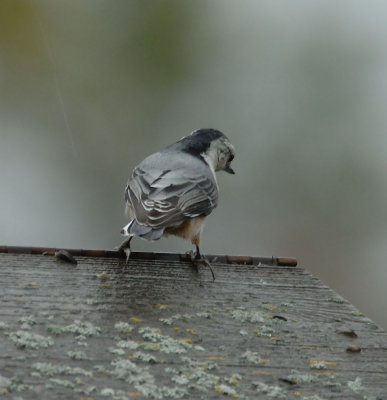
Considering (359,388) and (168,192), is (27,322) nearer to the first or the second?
(359,388)

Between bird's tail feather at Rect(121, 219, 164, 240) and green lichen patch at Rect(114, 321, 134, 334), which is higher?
green lichen patch at Rect(114, 321, 134, 334)

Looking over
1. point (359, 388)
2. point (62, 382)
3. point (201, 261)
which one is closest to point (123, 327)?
point (62, 382)

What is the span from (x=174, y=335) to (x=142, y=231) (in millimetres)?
1406

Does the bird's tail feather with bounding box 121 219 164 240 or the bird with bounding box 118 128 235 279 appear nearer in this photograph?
the bird's tail feather with bounding box 121 219 164 240

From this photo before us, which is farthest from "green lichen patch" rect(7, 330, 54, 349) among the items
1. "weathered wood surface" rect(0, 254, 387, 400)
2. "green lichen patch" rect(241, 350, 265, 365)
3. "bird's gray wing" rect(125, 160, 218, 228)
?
"bird's gray wing" rect(125, 160, 218, 228)

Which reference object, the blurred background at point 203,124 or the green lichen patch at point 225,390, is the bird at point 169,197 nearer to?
the green lichen patch at point 225,390

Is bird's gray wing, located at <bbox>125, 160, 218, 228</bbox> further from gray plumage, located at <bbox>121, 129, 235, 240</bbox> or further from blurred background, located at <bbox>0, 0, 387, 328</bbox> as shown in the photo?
blurred background, located at <bbox>0, 0, 387, 328</bbox>

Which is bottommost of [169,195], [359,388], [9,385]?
[359,388]

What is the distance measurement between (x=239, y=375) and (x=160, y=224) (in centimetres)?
175

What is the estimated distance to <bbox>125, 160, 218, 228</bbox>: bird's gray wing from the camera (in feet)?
13.6

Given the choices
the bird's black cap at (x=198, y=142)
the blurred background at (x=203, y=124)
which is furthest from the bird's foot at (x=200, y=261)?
the blurred background at (x=203, y=124)

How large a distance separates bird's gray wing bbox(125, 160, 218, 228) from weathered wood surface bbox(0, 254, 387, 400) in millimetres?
646

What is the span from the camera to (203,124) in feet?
24.7

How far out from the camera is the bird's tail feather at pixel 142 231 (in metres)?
3.95
